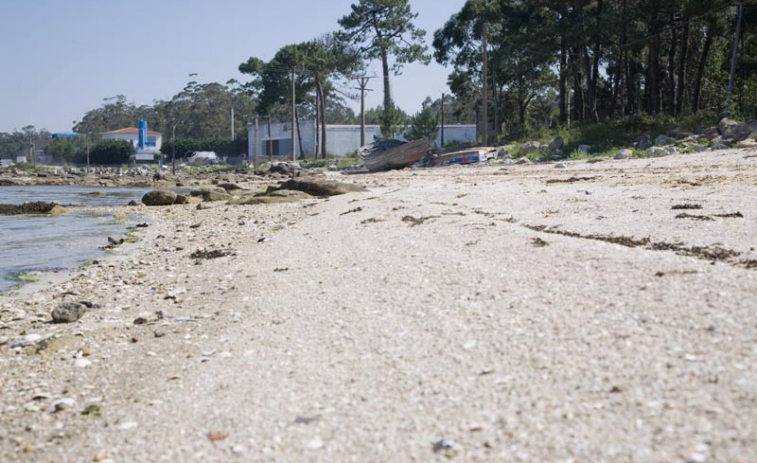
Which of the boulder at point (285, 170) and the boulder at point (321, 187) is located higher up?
the boulder at point (285, 170)

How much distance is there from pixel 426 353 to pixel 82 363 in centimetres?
282

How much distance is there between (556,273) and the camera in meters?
5.91

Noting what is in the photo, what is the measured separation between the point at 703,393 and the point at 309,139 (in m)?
74.9

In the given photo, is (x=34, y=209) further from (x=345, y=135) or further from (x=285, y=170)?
(x=345, y=135)

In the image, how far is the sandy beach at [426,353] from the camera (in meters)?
3.40

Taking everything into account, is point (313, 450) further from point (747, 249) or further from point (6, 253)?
point (6, 253)

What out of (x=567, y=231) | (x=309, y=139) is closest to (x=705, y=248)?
(x=567, y=231)

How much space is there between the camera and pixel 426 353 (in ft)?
15.0

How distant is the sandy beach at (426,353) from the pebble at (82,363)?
0.06ft

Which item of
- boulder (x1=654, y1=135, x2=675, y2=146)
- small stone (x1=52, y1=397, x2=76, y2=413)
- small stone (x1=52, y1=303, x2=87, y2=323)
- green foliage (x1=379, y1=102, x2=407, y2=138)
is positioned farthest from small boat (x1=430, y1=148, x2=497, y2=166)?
small stone (x1=52, y1=397, x2=76, y2=413)

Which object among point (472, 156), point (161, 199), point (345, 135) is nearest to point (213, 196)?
point (161, 199)

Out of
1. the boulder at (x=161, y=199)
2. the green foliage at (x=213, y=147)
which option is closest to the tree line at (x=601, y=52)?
the boulder at (x=161, y=199)

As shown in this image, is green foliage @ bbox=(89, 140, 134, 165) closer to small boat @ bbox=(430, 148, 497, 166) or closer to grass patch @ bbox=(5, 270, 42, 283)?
small boat @ bbox=(430, 148, 497, 166)

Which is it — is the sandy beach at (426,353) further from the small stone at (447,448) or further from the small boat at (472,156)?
the small boat at (472,156)
